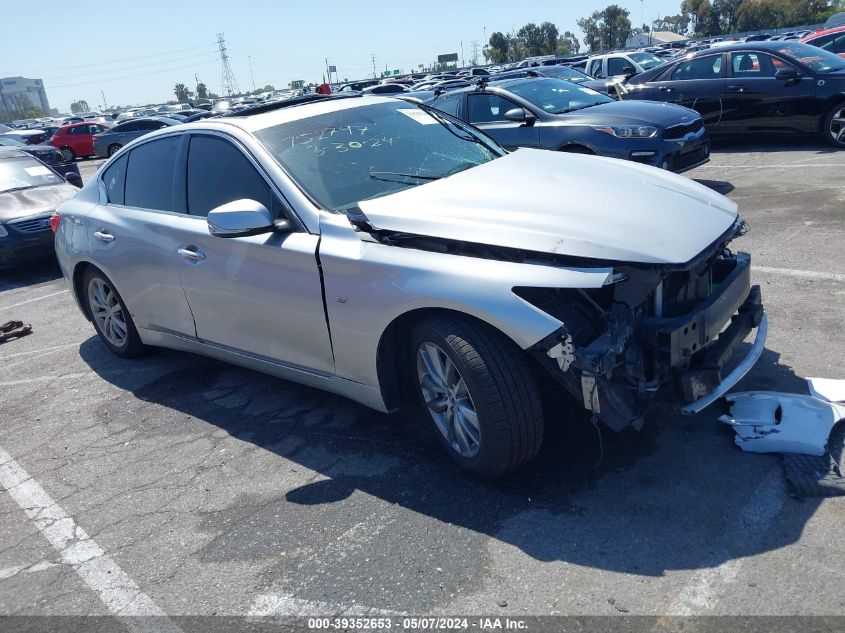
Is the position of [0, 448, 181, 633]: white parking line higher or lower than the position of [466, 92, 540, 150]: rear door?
lower

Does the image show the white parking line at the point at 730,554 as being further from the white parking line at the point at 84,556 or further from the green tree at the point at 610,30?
the green tree at the point at 610,30

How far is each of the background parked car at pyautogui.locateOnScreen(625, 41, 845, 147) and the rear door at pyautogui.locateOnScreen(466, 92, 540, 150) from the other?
166 inches

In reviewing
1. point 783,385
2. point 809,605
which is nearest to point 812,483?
point 809,605

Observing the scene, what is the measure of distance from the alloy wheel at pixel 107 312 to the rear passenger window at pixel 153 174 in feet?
2.73

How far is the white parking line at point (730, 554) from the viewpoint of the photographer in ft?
8.59

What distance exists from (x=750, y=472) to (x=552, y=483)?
0.88 meters

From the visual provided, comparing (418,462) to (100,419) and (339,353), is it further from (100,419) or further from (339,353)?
(100,419)

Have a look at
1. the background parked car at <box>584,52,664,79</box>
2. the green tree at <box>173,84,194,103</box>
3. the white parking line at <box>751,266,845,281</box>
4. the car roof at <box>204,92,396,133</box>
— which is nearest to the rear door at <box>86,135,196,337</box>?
the car roof at <box>204,92,396,133</box>

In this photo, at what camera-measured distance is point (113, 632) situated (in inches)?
114

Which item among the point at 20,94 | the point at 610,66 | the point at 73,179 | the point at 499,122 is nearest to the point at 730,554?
the point at 499,122

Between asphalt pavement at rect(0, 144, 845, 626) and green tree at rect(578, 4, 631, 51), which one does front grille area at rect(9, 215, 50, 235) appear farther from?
green tree at rect(578, 4, 631, 51)

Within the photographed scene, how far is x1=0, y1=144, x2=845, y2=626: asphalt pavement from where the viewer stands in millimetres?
2803

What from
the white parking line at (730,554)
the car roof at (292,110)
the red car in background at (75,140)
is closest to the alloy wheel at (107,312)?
the car roof at (292,110)

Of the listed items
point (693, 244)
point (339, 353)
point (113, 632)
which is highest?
point (693, 244)
